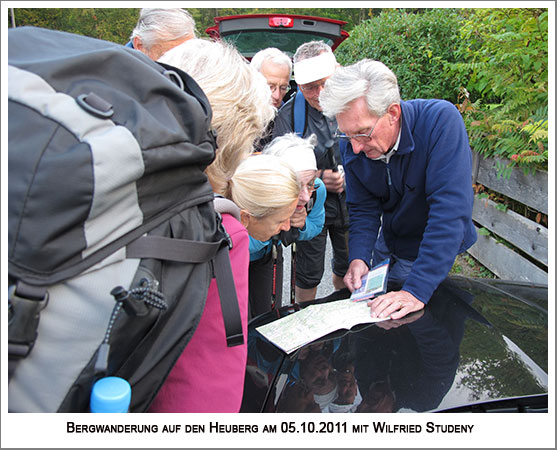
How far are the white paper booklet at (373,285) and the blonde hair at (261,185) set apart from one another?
571 mm

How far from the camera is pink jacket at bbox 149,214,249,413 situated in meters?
1.13

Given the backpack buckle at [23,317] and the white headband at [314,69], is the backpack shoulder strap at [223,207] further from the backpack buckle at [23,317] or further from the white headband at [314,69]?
the white headband at [314,69]

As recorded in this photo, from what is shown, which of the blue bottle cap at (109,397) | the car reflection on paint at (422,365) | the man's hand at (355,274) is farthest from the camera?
the man's hand at (355,274)

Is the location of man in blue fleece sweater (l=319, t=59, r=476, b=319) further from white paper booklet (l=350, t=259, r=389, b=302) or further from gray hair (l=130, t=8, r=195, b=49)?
gray hair (l=130, t=8, r=195, b=49)

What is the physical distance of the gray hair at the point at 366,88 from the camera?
2.22 meters

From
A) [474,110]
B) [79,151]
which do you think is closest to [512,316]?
[79,151]

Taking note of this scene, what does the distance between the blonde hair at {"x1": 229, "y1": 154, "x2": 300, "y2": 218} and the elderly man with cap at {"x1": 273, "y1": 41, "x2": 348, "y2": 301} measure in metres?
1.10

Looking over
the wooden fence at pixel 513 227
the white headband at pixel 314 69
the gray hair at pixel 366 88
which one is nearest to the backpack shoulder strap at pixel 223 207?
the gray hair at pixel 366 88

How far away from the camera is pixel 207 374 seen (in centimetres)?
113

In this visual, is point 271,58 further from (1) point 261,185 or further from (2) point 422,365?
(2) point 422,365

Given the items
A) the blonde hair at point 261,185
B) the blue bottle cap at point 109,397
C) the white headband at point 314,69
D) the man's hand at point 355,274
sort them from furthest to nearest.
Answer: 1. the white headband at point 314,69
2. the man's hand at point 355,274
3. the blonde hair at point 261,185
4. the blue bottle cap at point 109,397

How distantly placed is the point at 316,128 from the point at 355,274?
1.24 metres

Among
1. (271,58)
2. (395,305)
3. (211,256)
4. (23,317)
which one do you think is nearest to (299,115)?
(271,58)

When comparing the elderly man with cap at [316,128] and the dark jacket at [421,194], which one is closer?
the dark jacket at [421,194]
